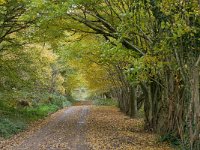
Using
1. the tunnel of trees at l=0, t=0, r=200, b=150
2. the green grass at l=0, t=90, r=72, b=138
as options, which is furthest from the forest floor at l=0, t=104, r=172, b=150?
the tunnel of trees at l=0, t=0, r=200, b=150

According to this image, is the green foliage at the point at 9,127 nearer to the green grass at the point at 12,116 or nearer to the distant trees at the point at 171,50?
the green grass at the point at 12,116

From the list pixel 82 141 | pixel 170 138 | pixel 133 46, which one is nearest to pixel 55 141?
pixel 82 141

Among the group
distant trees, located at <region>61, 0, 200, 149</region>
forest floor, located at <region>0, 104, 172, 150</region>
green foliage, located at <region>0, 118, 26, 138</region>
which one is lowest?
forest floor, located at <region>0, 104, 172, 150</region>

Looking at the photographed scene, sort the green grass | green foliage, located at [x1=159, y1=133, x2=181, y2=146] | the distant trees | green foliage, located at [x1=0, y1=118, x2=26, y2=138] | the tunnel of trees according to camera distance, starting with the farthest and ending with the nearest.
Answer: the green grass → green foliage, located at [x1=0, y1=118, x2=26, y2=138] → green foliage, located at [x1=159, y1=133, x2=181, y2=146] → the tunnel of trees → the distant trees

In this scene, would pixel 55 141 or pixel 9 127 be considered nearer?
pixel 55 141

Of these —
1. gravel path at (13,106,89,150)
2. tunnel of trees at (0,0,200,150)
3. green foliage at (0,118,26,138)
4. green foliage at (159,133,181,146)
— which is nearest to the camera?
tunnel of trees at (0,0,200,150)

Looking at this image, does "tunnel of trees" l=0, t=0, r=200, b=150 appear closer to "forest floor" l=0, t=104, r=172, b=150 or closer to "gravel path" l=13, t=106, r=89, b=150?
"forest floor" l=0, t=104, r=172, b=150

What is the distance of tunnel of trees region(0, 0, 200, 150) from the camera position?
382 inches

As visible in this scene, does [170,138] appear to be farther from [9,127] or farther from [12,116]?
[12,116]

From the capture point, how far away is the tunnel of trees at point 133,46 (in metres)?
9.70

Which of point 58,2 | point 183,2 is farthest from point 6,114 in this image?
point 183,2

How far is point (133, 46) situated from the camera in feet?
53.0

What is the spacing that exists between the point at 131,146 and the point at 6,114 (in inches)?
411

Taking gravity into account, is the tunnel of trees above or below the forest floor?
above
